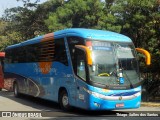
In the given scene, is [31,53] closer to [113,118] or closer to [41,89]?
[41,89]

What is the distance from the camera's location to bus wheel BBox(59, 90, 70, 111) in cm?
1337

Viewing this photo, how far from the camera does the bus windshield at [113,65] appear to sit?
38.8 ft

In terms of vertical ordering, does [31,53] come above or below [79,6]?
below

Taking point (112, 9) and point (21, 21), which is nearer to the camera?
point (112, 9)

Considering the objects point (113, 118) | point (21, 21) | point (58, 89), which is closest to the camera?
point (113, 118)

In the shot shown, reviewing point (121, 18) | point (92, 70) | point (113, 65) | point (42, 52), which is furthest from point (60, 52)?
point (121, 18)

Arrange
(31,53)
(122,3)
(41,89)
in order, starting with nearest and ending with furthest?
(41,89) < (31,53) < (122,3)

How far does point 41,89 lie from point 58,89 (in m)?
2.07

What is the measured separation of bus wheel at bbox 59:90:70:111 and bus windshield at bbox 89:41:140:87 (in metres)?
2.18

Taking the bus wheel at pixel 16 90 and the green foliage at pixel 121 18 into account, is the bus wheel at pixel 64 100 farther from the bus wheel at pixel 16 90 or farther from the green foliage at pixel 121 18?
the green foliage at pixel 121 18

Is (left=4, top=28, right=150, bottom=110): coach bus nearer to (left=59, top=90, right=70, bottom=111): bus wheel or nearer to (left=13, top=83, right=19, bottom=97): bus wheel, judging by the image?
(left=59, top=90, right=70, bottom=111): bus wheel

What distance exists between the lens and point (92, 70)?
11.8m

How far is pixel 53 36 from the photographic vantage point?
14.9m

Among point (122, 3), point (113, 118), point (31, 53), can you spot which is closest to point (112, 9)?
point (122, 3)
